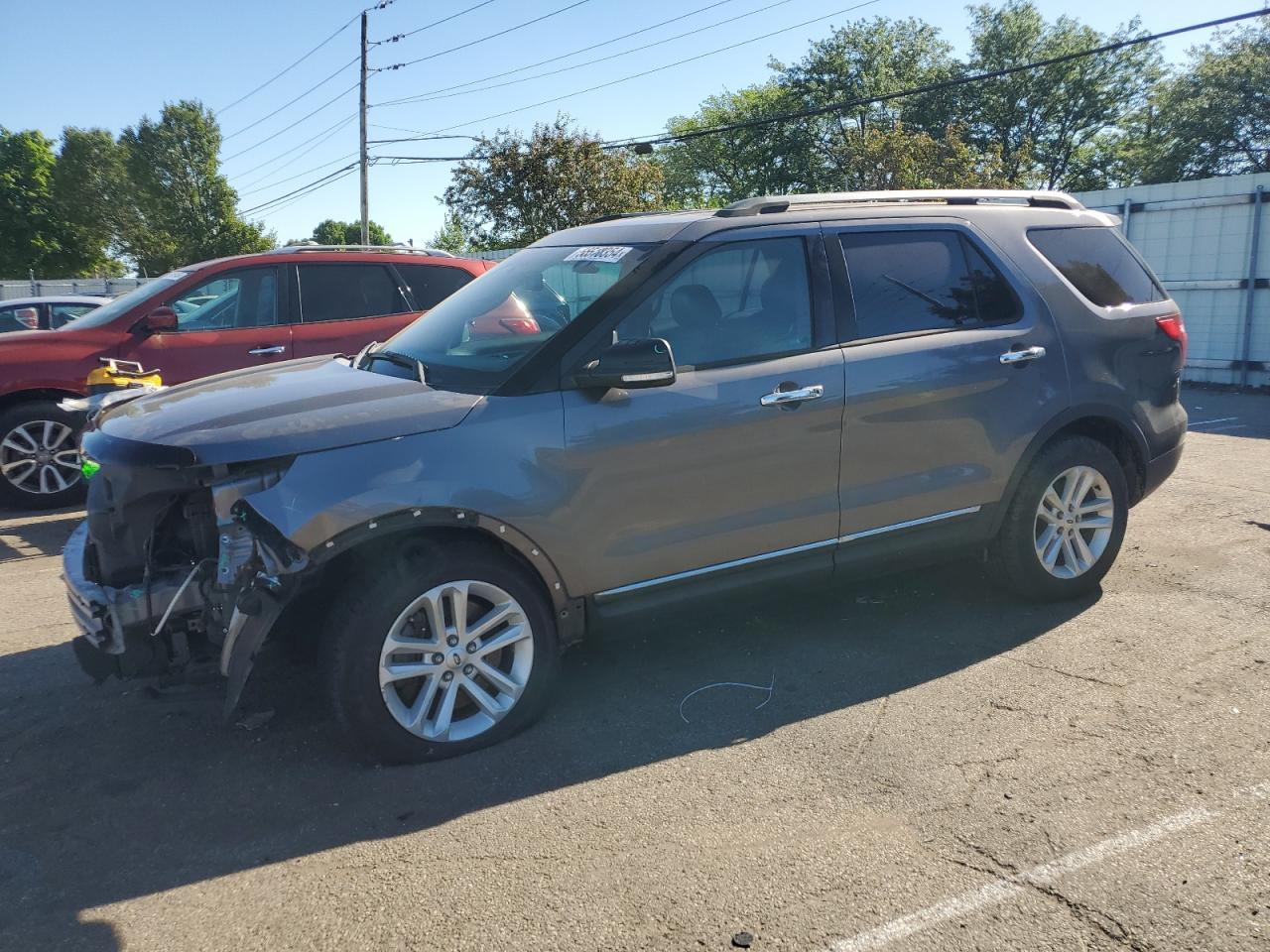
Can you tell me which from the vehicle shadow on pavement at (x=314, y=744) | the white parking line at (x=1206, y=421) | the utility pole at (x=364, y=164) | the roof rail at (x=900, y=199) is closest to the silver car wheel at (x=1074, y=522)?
the vehicle shadow on pavement at (x=314, y=744)

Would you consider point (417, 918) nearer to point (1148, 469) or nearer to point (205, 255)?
point (1148, 469)

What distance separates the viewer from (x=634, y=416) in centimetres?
385

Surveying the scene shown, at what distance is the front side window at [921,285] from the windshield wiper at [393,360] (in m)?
1.90

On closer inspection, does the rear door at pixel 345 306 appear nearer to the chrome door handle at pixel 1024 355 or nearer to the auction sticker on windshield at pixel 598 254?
the auction sticker on windshield at pixel 598 254

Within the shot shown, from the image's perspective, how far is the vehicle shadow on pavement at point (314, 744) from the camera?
3.12 m

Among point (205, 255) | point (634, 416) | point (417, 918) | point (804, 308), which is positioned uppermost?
point (205, 255)

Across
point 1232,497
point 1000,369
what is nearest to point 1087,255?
point 1000,369

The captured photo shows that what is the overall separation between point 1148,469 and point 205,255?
71.7m

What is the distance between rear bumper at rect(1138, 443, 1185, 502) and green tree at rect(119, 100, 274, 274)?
2853 inches

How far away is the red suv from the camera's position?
7.71 meters

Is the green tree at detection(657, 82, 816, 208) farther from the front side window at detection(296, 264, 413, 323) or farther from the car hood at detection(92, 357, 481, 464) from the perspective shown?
the car hood at detection(92, 357, 481, 464)

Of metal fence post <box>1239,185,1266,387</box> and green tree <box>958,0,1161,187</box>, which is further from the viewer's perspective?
green tree <box>958,0,1161,187</box>

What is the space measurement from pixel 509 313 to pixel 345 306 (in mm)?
4571

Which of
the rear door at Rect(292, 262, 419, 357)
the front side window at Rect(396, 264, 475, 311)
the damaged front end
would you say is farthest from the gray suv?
the front side window at Rect(396, 264, 475, 311)
